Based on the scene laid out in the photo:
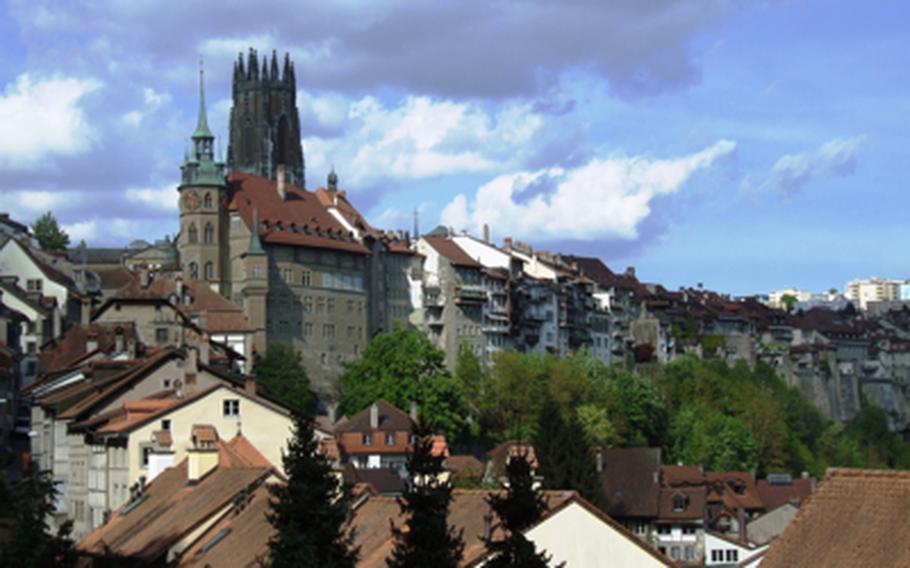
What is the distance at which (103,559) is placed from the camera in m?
40.4

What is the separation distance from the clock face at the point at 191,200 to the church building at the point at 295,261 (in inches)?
2.9

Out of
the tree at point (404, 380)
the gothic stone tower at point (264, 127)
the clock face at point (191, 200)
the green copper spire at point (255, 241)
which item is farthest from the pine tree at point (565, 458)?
the gothic stone tower at point (264, 127)

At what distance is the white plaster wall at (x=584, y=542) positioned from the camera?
35.5 m

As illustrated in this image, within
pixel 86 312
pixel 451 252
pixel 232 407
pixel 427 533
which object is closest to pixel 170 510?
pixel 232 407

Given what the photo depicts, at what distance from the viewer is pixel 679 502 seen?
4075 inches

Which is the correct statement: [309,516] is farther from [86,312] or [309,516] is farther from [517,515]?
[86,312]

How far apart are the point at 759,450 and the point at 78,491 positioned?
83.2m

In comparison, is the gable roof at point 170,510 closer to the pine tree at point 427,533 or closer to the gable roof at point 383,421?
the pine tree at point 427,533

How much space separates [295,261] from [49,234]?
4275 cm

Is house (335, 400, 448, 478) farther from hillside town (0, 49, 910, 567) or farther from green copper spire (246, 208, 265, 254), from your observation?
green copper spire (246, 208, 265, 254)

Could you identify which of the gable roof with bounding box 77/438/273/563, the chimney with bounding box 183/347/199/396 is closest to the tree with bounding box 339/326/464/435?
the chimney with bounding box 183/347/199/396

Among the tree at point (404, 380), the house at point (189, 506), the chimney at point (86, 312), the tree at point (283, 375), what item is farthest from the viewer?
the tree at point (404, 380)

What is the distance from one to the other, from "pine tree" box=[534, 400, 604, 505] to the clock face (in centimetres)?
5121

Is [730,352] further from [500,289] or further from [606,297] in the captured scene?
[500,289]
